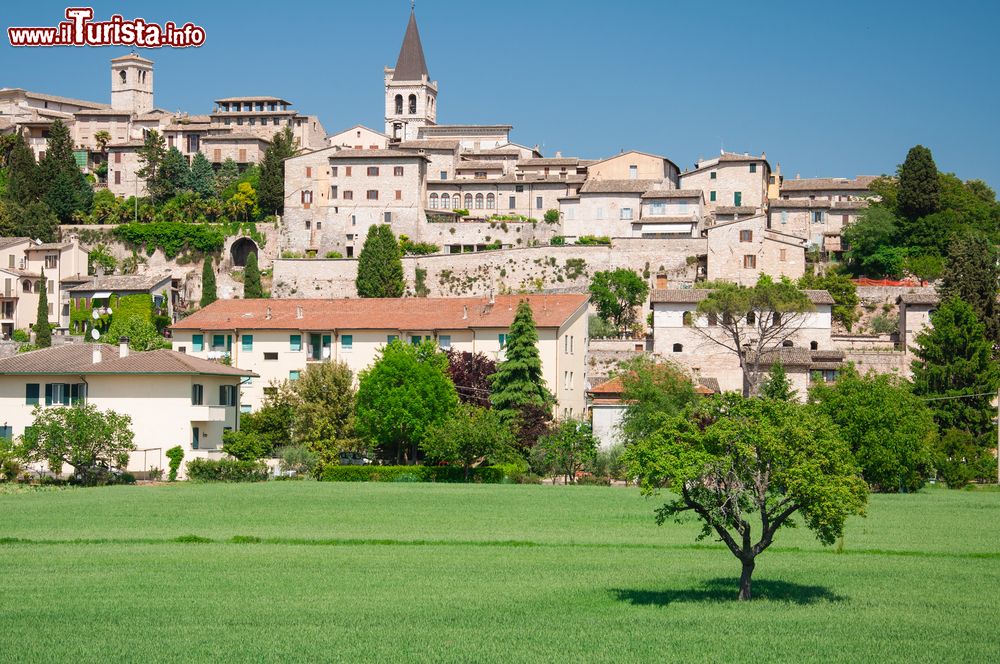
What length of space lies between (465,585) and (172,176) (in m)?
82.8

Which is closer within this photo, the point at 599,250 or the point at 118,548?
the point at 118,548

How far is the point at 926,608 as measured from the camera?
2202 cm

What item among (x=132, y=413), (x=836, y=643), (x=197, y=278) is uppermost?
(x=197, y=278)

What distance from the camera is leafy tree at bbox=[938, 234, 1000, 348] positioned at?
219 feet

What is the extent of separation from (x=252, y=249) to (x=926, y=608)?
7946 cm

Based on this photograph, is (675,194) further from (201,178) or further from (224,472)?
(224,472)

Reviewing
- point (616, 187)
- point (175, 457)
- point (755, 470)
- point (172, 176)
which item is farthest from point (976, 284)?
point (172, 176)

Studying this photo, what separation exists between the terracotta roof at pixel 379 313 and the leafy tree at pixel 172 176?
110 feet

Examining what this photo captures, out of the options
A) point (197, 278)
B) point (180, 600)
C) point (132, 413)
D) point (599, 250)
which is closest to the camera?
point (180, 600)

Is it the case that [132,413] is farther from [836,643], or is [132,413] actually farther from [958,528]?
[836,643]

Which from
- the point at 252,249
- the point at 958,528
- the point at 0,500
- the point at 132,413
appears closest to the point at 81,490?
the point at 0,500

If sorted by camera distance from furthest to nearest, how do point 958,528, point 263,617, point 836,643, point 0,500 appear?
point 0,500 → point 958,528 → point 263,617 → point 836,643

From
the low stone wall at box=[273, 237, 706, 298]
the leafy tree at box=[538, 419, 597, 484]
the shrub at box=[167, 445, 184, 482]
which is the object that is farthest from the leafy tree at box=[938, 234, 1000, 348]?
the shrub at box=[167, 445, 184, 482]

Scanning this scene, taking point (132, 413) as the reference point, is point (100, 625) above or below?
below
